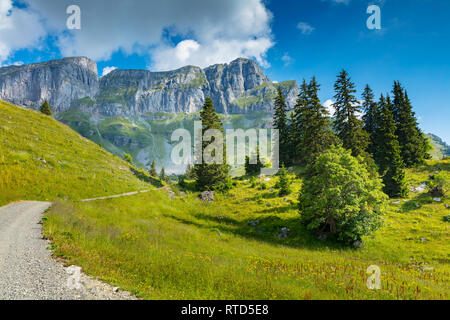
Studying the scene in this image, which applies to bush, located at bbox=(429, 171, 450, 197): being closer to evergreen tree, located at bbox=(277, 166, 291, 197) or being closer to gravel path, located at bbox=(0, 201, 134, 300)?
evergreen tree, located at bbox=(277, 166, 291, 197)

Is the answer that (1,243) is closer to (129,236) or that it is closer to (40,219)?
(40,219)

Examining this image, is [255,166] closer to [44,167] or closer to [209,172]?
[209,172]

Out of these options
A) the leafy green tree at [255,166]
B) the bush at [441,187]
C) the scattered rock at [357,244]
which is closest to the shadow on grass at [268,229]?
the scattered rock at [357,244]

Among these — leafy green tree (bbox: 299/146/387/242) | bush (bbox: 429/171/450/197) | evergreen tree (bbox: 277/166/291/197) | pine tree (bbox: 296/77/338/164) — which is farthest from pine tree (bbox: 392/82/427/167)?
leafy green tree (bbox: 299/146/387/242)

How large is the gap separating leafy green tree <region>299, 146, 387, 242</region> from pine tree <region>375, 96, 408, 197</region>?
1796 centimetres

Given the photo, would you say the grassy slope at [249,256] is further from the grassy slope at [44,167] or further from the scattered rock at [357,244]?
the grassy slope at [44,167]

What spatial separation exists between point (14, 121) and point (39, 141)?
9.80 m

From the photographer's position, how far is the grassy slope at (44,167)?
21.2m

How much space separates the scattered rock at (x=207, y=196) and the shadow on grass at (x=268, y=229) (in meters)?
7.05

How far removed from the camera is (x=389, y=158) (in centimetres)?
4041

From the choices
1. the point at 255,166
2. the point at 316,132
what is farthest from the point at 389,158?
the point at 255,166

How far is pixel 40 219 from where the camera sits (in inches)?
542
